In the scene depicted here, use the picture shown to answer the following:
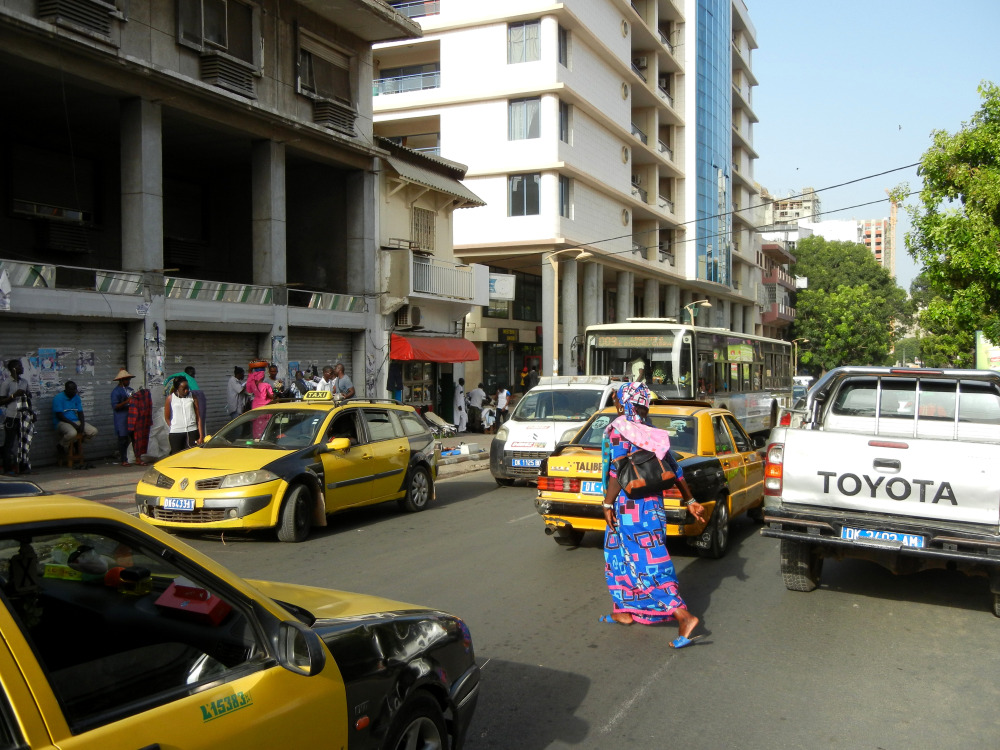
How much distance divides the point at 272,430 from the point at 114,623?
8126 mm

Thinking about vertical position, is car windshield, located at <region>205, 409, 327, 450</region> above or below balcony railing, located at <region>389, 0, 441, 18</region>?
below

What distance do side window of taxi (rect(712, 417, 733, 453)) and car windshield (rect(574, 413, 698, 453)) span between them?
382 mm

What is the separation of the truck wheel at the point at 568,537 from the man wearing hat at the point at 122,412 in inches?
382

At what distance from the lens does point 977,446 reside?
21.6ft

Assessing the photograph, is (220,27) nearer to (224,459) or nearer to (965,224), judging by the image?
(224,459)

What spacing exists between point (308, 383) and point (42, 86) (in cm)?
792

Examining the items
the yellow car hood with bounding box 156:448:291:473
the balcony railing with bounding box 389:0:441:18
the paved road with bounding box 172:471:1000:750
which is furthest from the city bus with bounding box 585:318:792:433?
the balcony railing with bounding box 389:0:441:18

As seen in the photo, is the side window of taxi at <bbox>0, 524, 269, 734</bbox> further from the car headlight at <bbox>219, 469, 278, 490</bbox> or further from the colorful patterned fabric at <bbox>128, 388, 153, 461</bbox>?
the colorful patterned fabric at <bbox>128, 388, 153, 461</bbox>

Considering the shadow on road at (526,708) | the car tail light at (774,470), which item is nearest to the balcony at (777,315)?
the car tail light at (774,470)

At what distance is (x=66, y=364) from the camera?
1559 centimetres

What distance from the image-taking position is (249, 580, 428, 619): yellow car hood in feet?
11.6

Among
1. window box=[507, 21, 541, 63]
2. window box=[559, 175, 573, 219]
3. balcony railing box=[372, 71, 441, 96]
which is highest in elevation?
window box=[507, 21, 541, 63]

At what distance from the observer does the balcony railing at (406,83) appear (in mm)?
34594

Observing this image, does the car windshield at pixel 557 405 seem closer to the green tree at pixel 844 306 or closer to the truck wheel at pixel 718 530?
the truck wheel at pixel 718 530
